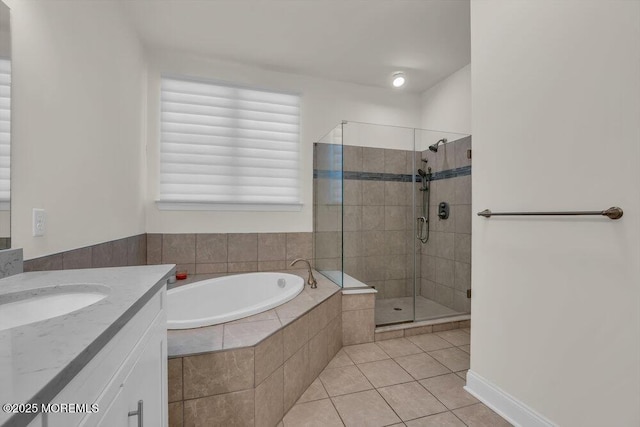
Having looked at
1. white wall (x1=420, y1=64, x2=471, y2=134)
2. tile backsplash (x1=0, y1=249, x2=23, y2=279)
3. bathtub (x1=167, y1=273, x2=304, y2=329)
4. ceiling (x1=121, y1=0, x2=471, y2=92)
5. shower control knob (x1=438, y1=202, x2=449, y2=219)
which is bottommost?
bathtub (x1=167, y1=273, x2=304, y2=329)

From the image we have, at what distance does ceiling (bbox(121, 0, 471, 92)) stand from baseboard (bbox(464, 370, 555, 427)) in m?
2.48

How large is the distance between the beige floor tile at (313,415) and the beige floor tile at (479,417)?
26.5 inches

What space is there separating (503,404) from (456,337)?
1.01 meters

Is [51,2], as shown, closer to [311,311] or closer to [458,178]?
[311,311]

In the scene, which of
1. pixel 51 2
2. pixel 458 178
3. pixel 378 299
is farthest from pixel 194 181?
pixel 458 178

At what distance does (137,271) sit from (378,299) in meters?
A: 2.45

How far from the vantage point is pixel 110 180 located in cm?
185

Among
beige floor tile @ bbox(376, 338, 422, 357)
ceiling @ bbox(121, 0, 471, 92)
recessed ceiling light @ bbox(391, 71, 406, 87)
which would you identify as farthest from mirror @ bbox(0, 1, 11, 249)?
recessed ceiling light @ bbox(391, 71, 406, 87)

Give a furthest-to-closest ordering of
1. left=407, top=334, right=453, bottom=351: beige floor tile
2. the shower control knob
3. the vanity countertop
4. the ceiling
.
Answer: the shower control knob
left=407, top=334, right=453, bottom=351: beige floor tile
the ceiling
the vanity countertop

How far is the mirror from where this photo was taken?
102cm

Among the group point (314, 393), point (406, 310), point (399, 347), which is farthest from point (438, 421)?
point (406, 310)

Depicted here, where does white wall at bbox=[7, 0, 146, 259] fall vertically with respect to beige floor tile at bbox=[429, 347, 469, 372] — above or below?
above

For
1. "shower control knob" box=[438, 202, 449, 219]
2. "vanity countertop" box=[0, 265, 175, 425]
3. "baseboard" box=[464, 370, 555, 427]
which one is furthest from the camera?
"shower control knob" box=[438, 202, 449, 219]

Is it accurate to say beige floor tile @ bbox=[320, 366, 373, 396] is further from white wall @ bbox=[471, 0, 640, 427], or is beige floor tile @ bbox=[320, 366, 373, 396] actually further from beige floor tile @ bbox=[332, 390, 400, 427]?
white wall @ bbox=[471, 0, 640, 427]
